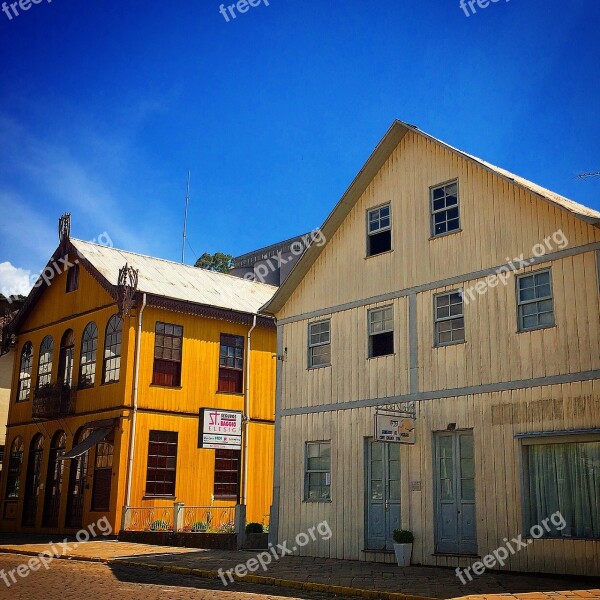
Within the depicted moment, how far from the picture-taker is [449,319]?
57.2ft

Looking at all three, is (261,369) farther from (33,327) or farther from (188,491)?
(33,327)

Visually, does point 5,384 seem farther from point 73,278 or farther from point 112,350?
point 112,350

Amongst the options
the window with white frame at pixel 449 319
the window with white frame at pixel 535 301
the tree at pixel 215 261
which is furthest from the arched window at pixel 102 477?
the tree at pixel 215 261

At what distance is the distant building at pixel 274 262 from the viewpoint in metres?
40.5

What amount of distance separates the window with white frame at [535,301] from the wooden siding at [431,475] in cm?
137

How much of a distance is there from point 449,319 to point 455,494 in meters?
3.82

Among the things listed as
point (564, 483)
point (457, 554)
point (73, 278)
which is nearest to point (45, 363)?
point (73, 278)

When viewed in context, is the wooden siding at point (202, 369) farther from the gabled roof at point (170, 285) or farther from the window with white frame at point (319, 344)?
the window with white frame at point (319, 344)

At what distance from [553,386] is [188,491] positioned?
583 inches

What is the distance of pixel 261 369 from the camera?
1158 inches

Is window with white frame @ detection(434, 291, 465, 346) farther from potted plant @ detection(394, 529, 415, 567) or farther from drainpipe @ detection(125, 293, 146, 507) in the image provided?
drainpipe @ detection(125, 293, 146, 507)

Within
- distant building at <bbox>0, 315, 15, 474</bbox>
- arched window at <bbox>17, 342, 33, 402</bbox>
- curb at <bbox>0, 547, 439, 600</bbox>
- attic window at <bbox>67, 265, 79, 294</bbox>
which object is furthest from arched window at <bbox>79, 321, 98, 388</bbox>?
curb at <bbox>0, 547, 439, 600</bbox>

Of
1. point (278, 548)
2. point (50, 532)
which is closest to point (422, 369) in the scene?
point (278, 548)

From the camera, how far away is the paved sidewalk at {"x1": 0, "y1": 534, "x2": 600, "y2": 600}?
12414 millimetres
